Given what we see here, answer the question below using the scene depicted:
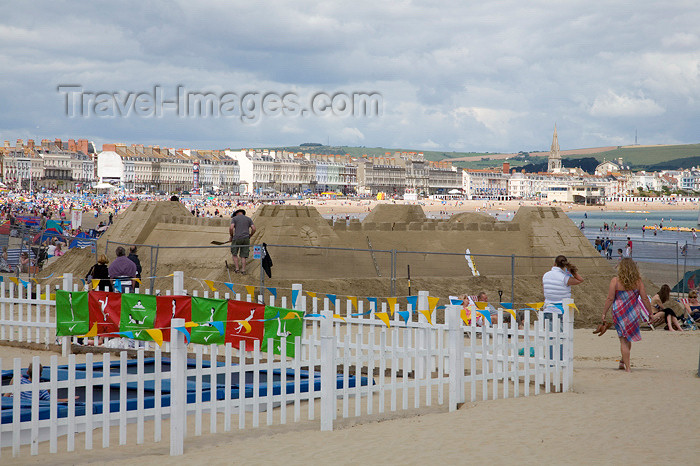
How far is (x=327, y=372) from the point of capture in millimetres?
6418

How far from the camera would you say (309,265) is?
1653 cm

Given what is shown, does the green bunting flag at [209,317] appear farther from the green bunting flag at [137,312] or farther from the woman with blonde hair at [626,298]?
the woman with blonde hair at [626,298]

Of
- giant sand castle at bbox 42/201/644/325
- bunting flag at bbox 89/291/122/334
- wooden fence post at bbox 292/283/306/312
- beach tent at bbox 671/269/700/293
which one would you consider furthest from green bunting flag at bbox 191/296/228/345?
beach tent at bbox 671/269/700/293

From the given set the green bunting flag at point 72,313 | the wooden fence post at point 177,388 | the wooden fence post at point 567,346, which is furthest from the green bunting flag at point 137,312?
the wooden fence post at point 567,346

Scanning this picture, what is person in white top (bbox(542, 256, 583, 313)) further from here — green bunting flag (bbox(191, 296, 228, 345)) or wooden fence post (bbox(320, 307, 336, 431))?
green bunting flag (bbox(191, 296, 228, 345))

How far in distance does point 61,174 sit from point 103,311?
6431 inches

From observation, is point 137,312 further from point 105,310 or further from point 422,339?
point 422,339

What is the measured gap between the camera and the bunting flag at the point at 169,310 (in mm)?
6855

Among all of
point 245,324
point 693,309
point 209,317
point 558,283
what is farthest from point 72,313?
point 693,309

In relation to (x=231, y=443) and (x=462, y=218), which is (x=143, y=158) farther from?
(x=231, y=443)

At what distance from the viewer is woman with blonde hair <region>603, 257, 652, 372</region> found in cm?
905

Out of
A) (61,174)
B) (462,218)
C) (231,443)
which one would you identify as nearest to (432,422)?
(231,443)

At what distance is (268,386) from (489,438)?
1784 mm

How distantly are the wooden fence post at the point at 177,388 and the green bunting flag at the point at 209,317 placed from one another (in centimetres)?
54
